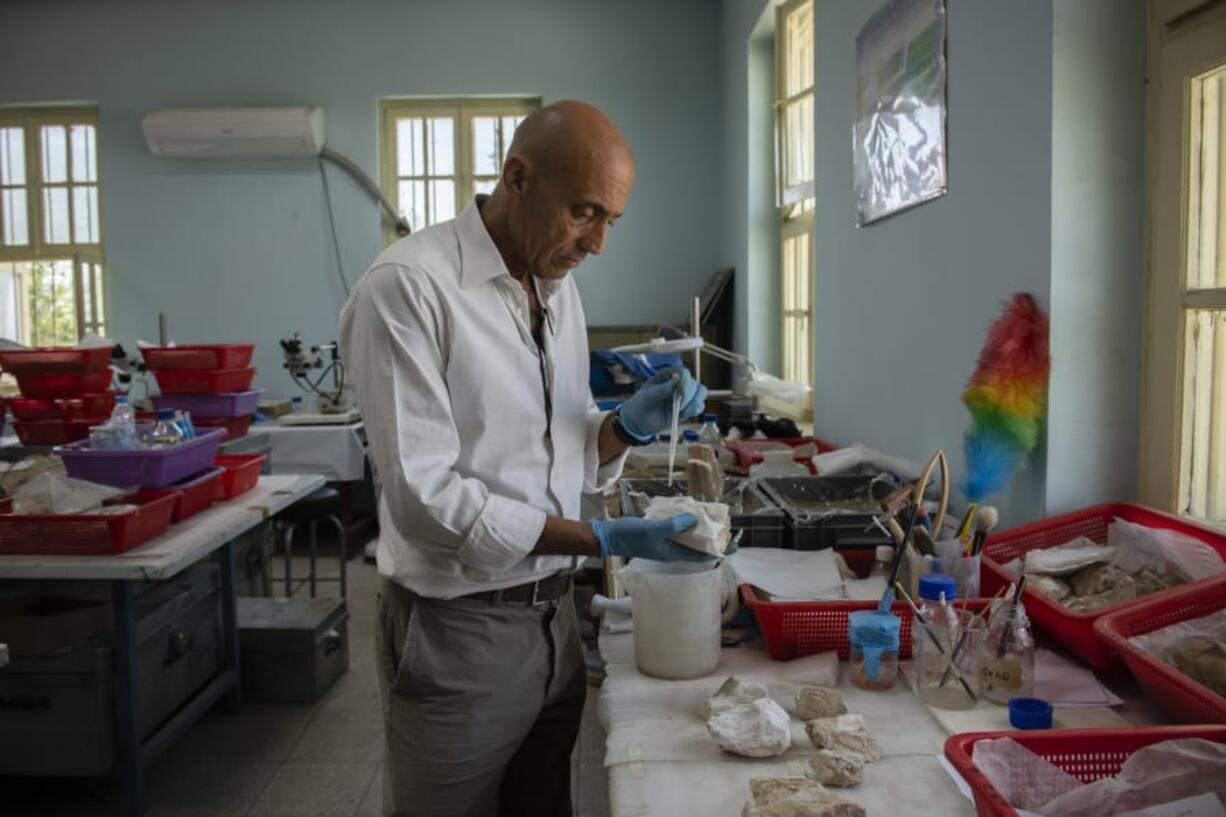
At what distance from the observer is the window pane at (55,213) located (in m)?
6.20

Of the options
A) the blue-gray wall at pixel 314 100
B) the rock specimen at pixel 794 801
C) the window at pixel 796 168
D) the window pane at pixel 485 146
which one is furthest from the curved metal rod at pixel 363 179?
the rock specimen at pixel 794 801

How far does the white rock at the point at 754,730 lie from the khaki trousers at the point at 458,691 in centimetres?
35

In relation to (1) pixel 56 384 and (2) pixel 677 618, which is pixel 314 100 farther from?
(2) pixel 677 618

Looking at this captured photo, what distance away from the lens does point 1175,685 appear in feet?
3.67

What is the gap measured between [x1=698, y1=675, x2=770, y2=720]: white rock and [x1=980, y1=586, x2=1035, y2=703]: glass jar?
31cm

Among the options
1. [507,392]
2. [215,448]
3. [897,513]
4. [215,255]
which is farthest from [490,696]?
[215,255]

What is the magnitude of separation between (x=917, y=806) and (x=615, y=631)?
70cm

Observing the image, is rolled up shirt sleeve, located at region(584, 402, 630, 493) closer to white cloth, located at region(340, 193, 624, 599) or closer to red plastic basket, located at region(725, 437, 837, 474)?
white cloth, located at region(340, 193, 624, 599)

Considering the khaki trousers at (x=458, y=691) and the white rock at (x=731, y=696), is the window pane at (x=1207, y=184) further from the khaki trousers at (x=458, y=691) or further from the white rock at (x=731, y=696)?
the khaki trousers at (x=458, y=691)

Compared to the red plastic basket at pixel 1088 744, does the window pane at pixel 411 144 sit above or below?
above

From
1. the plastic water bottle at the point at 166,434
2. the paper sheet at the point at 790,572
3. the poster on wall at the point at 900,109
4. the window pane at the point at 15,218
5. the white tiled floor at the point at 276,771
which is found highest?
the window pane at the point at 15,218

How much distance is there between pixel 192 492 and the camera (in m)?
2.53

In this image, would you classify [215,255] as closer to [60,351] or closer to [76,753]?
[60,351]

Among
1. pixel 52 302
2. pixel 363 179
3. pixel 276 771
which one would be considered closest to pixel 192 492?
pixel 276 771
